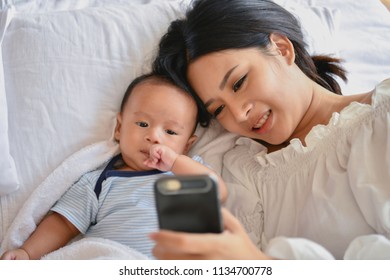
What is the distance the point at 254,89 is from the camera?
3.59ft

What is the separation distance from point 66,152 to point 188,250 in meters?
0.56

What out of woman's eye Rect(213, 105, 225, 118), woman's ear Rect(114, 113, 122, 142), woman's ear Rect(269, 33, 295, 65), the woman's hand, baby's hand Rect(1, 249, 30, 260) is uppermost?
woman's ear Rect(269, 33, 295, 65)

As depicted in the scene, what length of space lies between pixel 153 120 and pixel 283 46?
0.35m

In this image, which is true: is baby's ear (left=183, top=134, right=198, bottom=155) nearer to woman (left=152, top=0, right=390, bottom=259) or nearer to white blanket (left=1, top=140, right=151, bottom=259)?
woman (left=152, top=0, right=390, bottom=259)

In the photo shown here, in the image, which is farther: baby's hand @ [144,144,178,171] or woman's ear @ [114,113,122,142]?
woman's ear @ [114,113,122,142]

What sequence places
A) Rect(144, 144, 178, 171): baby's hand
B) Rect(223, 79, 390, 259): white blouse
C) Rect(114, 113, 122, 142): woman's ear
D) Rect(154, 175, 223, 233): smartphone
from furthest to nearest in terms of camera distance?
Rect(114, 113, 122, 142): woman's ear
Rect(144, 144, 178, 171): baby's hand
Rect(223, 79, 390, 259): white blouse
Rect(154, 175, 223, 233): smartphone

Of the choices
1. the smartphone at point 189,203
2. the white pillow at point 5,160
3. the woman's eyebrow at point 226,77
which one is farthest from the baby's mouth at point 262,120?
the white pillow at point 5,160

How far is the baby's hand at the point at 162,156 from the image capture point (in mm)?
1100

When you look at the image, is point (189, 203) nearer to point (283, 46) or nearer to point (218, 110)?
point (218, 110)

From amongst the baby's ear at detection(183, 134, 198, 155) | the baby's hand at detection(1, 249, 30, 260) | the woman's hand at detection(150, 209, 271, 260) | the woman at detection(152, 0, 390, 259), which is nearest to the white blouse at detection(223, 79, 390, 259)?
the woman at detection(152, 0, 390, 259)

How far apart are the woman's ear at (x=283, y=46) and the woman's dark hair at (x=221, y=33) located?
14mm

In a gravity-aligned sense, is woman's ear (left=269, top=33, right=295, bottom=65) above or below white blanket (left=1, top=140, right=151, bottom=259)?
above

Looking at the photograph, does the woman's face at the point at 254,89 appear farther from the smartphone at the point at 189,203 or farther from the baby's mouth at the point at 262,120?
the smartphone at the point at 189,203

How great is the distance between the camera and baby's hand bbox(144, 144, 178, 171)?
3.61 ft
